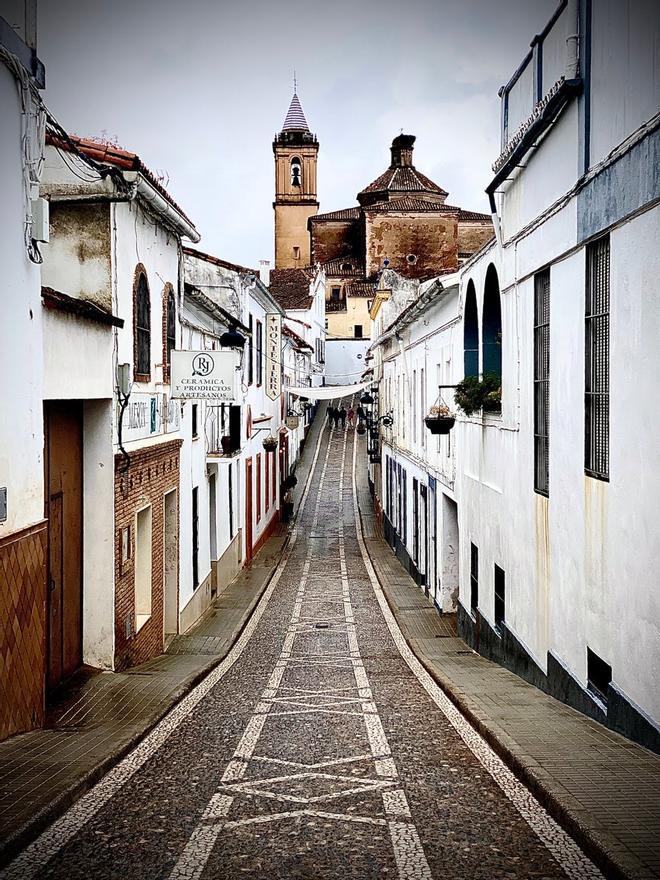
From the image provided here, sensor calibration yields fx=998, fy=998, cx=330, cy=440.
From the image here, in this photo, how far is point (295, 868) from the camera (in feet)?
18.0

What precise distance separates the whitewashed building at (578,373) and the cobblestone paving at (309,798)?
4.54ft

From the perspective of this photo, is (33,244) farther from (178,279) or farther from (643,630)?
(178,279)

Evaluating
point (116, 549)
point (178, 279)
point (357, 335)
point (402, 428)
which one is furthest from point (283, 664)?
point (357, 335)

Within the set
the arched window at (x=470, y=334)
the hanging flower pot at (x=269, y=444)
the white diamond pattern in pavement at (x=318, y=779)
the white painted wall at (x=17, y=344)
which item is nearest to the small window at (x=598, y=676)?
the white diamond pattern in pavement at (x=318, y=779)

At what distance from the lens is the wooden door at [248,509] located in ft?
80.6

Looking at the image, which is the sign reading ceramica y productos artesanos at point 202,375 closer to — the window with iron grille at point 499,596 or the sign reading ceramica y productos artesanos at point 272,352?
the window with iron grille at point 499,596

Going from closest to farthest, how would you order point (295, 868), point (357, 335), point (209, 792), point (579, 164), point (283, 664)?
point (295, 868) < point (209, 792) < point (579, 164) < point (283, 664) < point (357, 335)

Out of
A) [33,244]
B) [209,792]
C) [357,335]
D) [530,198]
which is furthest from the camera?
[357,335]

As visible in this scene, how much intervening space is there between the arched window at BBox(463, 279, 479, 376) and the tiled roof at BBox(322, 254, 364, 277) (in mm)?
55161

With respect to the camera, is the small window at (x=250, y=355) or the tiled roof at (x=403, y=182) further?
the tiled roof at (x=403, y=182)

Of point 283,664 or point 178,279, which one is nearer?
point 283,664

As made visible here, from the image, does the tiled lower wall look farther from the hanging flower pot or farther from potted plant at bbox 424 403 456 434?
the hanging flower pot

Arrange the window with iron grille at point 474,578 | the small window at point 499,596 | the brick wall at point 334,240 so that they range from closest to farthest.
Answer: the small window at point 499,596 → the window with iron grille at point 474,578 → the brick wall at point 334,240

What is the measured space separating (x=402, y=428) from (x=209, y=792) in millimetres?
19245
